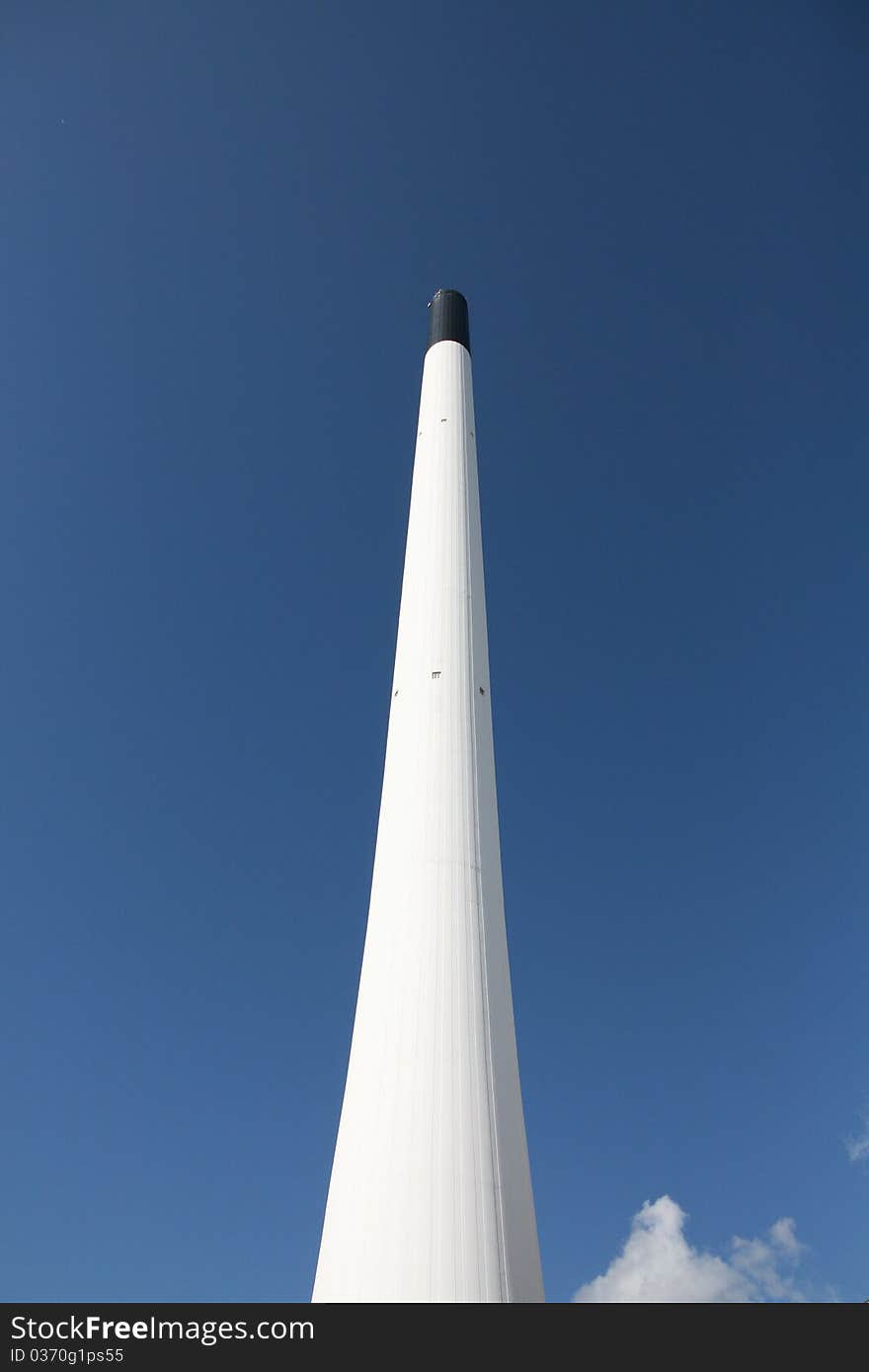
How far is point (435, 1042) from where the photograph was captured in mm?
8742

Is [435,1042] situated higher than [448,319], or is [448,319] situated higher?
[448,319]

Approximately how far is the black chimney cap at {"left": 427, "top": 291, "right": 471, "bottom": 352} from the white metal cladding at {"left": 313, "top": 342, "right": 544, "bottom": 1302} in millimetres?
11565

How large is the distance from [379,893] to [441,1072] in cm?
252

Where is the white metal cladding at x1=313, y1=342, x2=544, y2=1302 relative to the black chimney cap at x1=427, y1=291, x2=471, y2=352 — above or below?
below

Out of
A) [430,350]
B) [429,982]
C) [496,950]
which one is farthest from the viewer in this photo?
[430,350]

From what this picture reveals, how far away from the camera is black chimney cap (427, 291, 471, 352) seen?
22109mm

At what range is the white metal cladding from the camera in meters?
7.52

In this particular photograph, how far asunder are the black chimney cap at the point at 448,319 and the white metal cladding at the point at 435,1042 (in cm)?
1157

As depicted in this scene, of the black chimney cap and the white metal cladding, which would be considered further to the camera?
the black chimney cap

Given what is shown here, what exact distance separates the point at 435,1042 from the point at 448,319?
63.3ft
